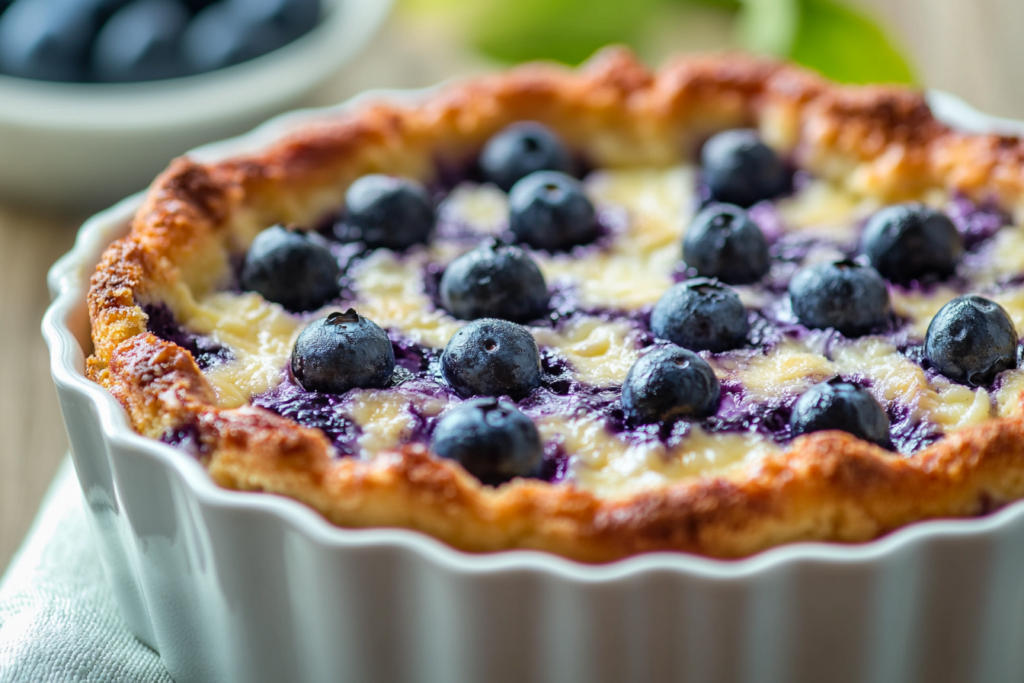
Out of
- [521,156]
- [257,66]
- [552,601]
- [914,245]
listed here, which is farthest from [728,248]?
[257,66]

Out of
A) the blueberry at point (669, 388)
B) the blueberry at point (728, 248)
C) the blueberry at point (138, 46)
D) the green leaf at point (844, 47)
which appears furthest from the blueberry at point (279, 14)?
the blueberry at point (669, 388)

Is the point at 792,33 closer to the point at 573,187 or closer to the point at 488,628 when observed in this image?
the point at 573,187

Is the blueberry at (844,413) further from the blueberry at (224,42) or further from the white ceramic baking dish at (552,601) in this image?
the blueberry at (224,42)

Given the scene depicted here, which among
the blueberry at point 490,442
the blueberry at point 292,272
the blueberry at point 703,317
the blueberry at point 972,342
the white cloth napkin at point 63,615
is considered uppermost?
the blueberry at point 972,342

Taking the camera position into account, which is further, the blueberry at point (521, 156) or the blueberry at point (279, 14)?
the blueberry at point (279, 14)

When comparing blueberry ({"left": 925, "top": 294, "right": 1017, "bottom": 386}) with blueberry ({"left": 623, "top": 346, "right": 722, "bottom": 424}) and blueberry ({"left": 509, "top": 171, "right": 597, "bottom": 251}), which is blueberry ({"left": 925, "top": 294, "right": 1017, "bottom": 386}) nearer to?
blueberry ({"left": 623, "top": 346, "right": 722, "bottom": 424})

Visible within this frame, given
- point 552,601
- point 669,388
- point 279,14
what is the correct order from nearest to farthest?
point 552,601
point 669,388
point 279,14

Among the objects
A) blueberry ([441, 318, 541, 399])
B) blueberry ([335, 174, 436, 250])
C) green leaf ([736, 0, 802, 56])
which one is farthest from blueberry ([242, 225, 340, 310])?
green leaf ([736, 0, 802, 56])

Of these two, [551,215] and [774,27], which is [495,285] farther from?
[774,27]
